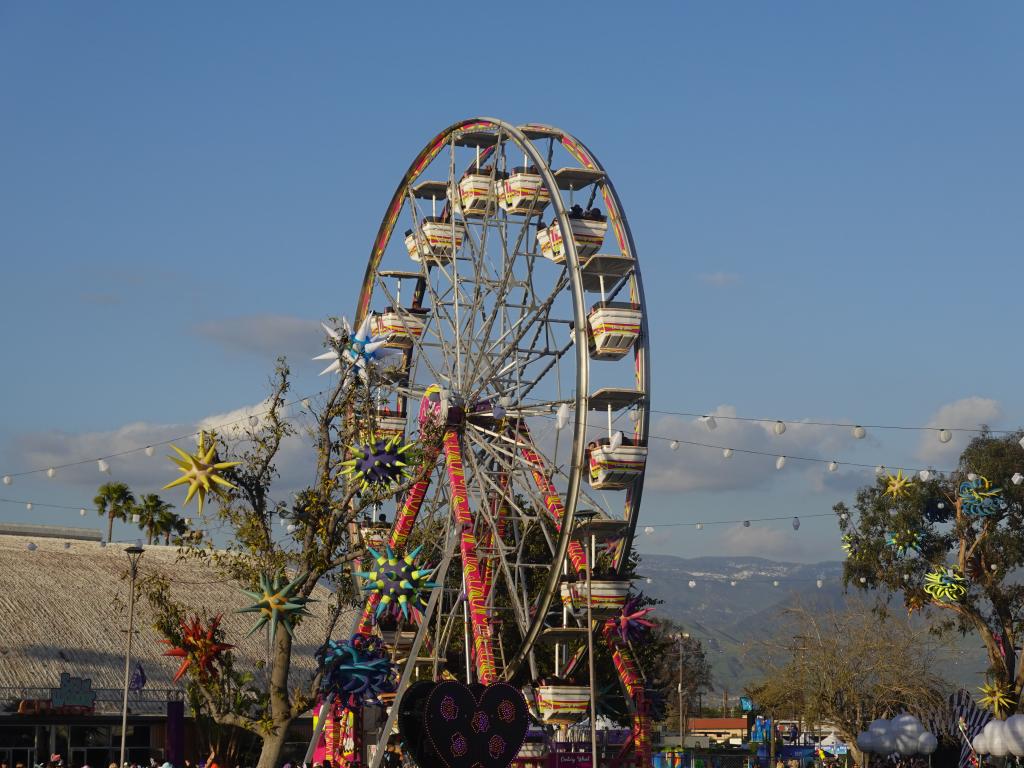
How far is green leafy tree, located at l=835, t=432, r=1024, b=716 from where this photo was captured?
2472 inches

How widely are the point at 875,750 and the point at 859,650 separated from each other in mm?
12490

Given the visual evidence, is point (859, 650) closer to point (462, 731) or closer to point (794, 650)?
point (794, 650)

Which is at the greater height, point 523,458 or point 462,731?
point 523,458

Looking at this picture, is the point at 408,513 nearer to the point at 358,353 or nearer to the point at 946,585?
Answer: the point at 358,353

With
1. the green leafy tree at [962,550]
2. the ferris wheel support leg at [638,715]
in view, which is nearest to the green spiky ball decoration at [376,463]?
the ferris wheel support leg at [638,715]

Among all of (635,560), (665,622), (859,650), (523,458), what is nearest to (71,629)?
(635,560)

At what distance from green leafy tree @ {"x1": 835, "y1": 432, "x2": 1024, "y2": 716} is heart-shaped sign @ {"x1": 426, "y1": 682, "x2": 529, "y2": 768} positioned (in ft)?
101

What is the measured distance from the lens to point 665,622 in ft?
453

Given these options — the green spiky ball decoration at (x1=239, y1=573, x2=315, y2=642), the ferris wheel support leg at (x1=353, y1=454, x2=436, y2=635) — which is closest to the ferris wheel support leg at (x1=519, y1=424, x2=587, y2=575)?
the ferris wheel support leg at (x1=353, y1=454, x2=436, y2=635)

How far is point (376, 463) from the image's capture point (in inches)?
1136

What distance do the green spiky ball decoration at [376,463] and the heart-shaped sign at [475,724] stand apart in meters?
5.08

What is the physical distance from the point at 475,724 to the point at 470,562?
8.57 metres

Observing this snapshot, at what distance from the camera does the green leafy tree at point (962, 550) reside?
206ft

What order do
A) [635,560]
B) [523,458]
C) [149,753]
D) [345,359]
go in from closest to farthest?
[345,359] < [523,458] < [149,753] < [635,560]
